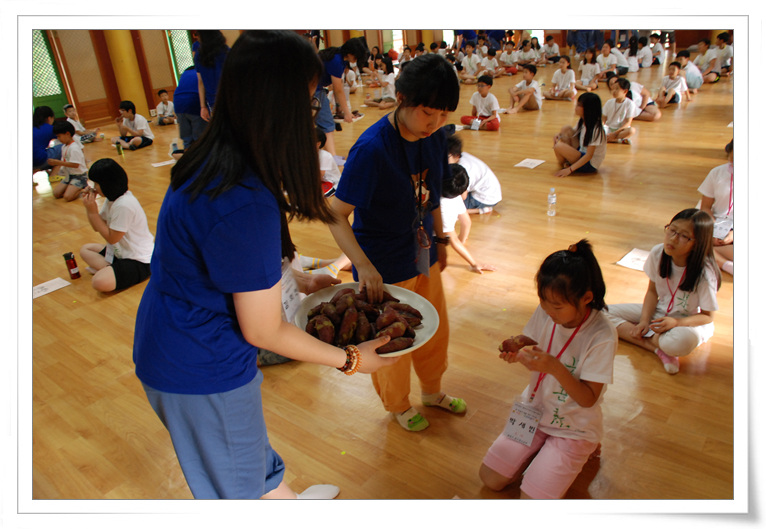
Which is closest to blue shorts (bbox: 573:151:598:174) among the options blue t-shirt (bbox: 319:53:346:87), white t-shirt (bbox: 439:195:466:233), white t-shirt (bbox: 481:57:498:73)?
white t-shirt (bbox: 439:195:466:233)

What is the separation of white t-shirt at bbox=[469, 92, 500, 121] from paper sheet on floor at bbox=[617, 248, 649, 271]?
11.0 ft

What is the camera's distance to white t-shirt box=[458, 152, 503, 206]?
3.55 meters

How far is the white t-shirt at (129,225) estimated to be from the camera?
2775 millimetres

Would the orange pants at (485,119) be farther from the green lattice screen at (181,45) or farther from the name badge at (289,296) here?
the name badge at (289,296)

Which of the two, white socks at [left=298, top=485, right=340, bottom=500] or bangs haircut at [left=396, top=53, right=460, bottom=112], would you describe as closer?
bangs haircut at [left=396, top=53, right=460, bottom=112]

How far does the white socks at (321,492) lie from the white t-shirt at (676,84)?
6.52 m

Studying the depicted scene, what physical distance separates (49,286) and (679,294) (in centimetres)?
334

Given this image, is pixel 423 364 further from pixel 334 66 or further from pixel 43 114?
pixel 43 114

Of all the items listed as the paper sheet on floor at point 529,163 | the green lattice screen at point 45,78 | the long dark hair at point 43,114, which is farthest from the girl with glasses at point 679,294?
the long dark hair at point 43,114

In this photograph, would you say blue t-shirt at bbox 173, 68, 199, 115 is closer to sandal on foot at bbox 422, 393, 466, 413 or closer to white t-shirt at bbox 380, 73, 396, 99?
sandal on foot at bbox 422, 393, 466, 413

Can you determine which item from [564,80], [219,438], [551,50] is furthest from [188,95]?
[551,50]
